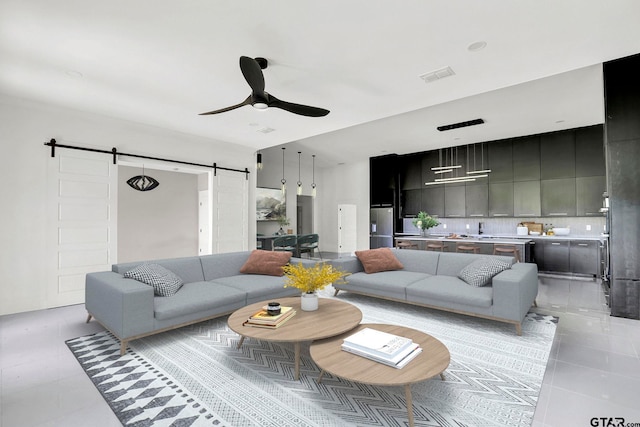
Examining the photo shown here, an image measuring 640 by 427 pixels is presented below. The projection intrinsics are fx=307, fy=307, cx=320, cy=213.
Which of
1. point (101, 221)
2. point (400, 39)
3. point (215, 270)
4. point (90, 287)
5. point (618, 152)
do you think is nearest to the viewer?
point (400, 39)

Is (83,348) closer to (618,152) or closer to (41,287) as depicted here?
(41,287)

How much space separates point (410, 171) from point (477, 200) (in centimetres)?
201

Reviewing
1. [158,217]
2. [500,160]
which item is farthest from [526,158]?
[158,217]

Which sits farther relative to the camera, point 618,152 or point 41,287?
point 41,287

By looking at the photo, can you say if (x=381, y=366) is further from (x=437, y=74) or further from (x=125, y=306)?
(x=437, y=74)

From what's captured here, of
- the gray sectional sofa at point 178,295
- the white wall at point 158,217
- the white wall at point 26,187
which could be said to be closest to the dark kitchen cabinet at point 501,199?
the gray sectional sofa at point 178,295

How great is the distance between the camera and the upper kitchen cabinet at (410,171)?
8742mm

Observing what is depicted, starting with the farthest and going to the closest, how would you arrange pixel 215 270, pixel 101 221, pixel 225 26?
pixel 101 221
pixel 215 270
pixel 225 26

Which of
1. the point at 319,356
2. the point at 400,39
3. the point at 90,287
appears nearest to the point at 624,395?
the point at 319,356

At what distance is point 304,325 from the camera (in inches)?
98.9

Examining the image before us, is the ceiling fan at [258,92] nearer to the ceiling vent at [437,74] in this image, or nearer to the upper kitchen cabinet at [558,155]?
the ceiling vent at [437,74]

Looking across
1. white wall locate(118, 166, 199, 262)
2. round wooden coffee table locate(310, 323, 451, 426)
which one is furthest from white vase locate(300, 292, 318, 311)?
white wall locate(118, 166, 199, 262)

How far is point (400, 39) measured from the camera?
285 cm

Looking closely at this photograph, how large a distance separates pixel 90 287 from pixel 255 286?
1769 millimetres
